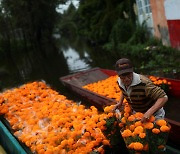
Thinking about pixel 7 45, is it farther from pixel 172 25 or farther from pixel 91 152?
pixel 91 152

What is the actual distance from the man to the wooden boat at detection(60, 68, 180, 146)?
1552 mm

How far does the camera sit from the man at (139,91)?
12.7 feet

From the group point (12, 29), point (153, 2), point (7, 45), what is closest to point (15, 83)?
point (153, 2)

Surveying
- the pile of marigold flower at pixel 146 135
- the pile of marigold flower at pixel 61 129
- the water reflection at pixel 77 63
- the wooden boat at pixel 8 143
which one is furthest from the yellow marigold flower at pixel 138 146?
the water reflection at pixel 77 63

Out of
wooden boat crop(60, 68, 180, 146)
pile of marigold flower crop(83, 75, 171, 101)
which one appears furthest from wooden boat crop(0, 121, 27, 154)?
pile of marigold flower crop(83, 75, 171, 101)

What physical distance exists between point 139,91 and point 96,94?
16.7 ft

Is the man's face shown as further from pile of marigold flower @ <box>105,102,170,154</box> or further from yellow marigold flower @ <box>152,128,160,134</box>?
yellow marigold flower @ <box>152,128,160,134</box>

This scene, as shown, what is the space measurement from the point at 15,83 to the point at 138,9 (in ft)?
34.0

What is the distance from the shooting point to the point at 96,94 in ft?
30.1

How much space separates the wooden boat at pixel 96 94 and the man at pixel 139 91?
5.09ft

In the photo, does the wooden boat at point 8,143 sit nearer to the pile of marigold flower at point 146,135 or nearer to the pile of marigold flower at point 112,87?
the pile of marigold flower at point 146,135

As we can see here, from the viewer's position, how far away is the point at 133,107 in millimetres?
4477

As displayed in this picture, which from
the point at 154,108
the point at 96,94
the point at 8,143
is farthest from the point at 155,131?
the point at 96,94

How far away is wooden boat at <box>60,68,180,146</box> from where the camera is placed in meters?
5.72
